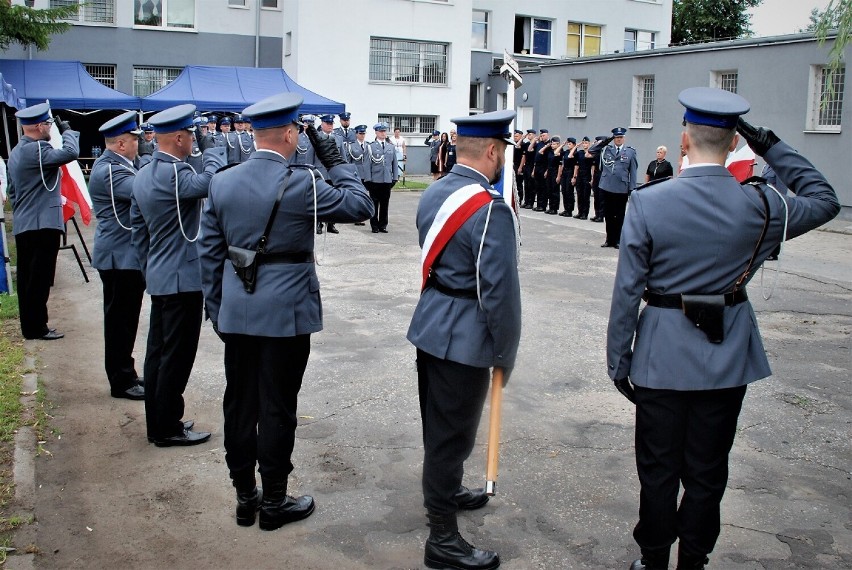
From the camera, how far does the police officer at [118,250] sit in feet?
21.0

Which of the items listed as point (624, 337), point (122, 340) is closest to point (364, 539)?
point (624, 337)

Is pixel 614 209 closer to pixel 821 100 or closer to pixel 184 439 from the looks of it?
pixel 821 100

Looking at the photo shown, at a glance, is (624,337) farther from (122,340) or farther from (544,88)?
(544,88)

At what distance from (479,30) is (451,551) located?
1452 inches

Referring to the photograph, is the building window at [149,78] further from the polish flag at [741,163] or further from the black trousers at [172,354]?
the polish flag at [741,163]

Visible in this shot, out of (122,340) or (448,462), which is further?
(122,340)

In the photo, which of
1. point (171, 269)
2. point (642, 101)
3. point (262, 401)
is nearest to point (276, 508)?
point (262, 401)

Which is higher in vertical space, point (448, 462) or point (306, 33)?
point (306, 33)

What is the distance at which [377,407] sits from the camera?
6535 mm

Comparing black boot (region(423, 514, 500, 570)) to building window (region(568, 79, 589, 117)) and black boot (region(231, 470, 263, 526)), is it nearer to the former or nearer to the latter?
black boot (region(231, 470, 263, 526))

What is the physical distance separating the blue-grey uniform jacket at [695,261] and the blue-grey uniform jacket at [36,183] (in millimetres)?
6377

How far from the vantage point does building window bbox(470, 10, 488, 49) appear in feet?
127

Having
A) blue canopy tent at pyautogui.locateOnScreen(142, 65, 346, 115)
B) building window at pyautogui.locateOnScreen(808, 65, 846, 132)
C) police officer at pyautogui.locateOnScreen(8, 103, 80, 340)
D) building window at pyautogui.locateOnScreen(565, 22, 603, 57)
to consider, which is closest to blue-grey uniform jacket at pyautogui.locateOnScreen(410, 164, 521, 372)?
police officer at pyautogui.locateOnScreen(8, 103, 80, 340)

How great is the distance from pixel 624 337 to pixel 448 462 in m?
1.03
